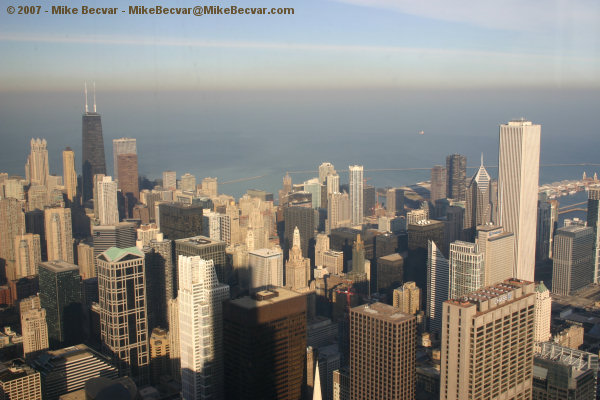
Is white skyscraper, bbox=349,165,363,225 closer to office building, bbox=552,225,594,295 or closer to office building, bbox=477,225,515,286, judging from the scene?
office building, bbox=552,225,594,295

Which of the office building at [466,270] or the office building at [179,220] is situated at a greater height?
the office building at [179,220]

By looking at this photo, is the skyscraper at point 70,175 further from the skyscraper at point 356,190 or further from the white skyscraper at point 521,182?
the white skyscraper at point 521,182

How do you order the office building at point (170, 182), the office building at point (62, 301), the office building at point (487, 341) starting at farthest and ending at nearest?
the office building at point (170, 182) → the office building at point (62, 301) → the office building at point (487, 341)

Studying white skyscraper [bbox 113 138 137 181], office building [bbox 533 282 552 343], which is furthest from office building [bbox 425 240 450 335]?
white skyscraper [bbox 113 138 137 181]

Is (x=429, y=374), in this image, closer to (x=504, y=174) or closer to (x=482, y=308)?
(x=482, y=308)

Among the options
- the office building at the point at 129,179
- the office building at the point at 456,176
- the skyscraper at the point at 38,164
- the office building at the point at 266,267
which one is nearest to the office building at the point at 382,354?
the office building at the point at 266,267

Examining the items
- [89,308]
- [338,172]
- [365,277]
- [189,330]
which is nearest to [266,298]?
[189,330]
